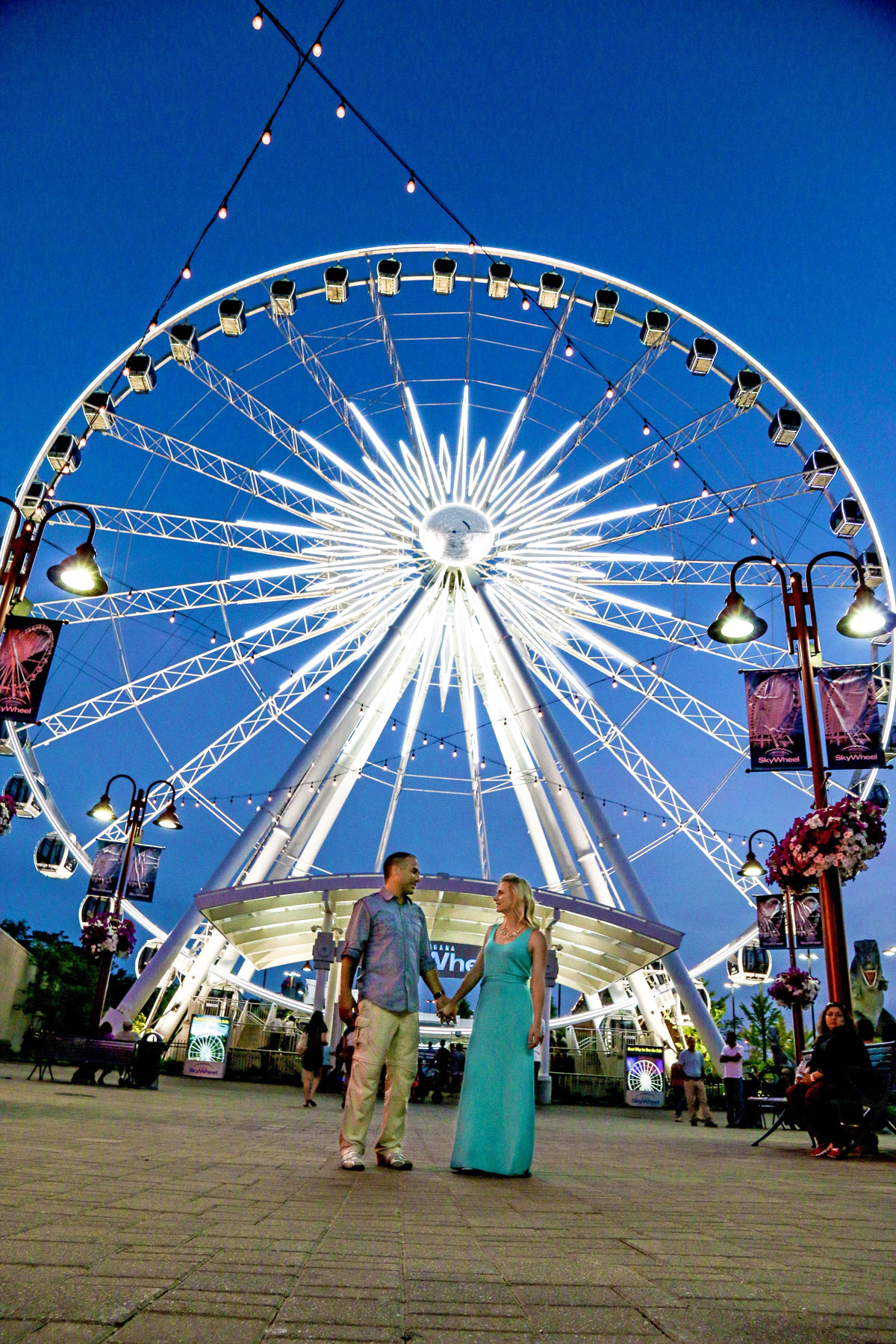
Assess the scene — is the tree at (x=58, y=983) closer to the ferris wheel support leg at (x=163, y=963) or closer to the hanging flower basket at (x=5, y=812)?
the ferris wheel support leg at (x=163, y=963)

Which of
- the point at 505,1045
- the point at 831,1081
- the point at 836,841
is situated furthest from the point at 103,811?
the point at 505,1045

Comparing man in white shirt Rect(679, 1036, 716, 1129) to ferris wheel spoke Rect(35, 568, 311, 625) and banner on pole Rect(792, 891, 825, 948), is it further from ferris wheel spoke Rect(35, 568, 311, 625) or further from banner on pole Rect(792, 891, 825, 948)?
ferris wheel spoke Rect(35, 568, 311, 625)

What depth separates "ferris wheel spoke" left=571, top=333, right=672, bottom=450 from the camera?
2373 cm

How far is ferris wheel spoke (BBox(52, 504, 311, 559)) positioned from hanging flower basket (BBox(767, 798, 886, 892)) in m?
16.1

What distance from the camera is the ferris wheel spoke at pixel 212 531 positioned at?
24.0 meters

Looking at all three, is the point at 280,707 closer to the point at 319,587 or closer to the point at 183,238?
the point at 319,587

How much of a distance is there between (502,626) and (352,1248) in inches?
875

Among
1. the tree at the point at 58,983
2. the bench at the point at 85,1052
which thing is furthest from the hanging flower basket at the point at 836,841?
the tree at the point at 58,983

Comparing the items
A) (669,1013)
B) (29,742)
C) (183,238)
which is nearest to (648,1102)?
(669,1013)

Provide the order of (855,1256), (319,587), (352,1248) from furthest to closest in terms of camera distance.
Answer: (319,587), (855,1256), (352,1248)

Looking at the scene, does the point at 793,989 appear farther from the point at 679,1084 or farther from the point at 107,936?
the point at 107,936

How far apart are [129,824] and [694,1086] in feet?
48.2

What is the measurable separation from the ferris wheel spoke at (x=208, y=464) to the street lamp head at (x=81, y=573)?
11513 mm

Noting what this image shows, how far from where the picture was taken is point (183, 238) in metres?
137
